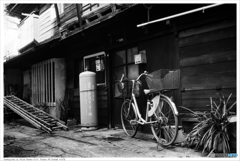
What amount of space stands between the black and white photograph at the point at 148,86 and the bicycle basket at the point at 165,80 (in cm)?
2

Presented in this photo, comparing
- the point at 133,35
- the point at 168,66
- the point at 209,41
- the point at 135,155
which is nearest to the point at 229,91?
the point at 209,41

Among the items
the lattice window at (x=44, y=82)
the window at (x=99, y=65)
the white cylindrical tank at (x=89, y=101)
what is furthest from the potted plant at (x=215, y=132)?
the lattice window at (x=44, y=82)

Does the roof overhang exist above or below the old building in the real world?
above

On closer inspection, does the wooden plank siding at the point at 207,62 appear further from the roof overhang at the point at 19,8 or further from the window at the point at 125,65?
the roof overhang at the point at 19,8

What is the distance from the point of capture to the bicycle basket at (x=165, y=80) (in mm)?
5035

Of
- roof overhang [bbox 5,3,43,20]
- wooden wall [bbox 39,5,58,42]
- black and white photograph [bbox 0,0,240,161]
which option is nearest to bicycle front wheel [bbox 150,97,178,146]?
black and white photograph [bbox 0,0,240,161]

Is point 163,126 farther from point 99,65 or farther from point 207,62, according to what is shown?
point 99,65

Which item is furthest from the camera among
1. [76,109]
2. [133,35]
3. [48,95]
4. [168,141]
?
[48,95]

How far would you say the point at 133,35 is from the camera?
7570 mm

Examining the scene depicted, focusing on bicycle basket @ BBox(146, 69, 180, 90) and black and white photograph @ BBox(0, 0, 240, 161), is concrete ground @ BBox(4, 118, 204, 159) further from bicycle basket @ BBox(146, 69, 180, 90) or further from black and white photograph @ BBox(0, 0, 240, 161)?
bicycle basket @ BBox(146, 69, 180, 90)

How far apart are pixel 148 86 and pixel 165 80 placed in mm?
627

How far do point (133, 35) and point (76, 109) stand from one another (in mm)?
4943

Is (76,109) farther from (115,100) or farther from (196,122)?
(196,122)

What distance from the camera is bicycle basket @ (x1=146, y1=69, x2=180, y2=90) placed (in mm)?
5035
